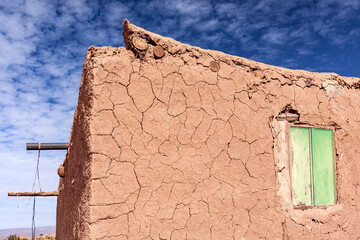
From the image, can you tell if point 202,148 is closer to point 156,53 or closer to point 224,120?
point 224,120

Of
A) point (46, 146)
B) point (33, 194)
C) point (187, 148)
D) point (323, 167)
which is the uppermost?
point (46, 146)

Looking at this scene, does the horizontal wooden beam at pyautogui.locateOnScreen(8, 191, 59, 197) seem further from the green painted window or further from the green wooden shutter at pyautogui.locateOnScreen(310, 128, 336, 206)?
the green wooden shutter at pyautogui.locateOnScreen(310, 128, 336, 206)

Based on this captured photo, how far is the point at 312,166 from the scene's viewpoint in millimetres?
4500

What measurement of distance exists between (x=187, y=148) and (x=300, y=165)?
1623 millimetres

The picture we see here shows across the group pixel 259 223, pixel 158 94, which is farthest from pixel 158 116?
pixel 259 223

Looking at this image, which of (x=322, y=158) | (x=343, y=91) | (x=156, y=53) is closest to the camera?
(x=156, y=53)

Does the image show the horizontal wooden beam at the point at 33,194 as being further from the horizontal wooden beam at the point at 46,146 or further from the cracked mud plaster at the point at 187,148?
the cracked mud plaster at the point at 187,148

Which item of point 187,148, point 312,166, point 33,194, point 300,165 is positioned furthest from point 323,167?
point 33,194

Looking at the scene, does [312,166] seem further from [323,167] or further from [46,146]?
[46,146]

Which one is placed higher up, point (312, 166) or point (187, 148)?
point (187, 148)

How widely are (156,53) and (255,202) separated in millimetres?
1879

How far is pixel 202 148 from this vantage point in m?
3.67

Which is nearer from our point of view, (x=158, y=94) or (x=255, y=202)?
(x=158, y=94)

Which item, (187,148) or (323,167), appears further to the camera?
(323,167)
